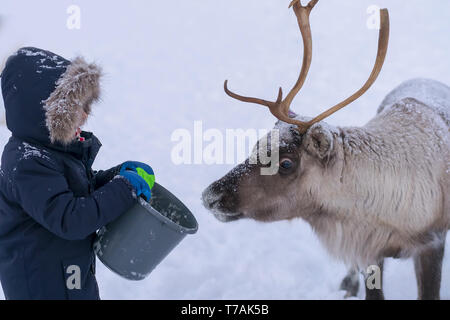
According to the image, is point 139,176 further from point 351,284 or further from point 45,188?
point 351,284

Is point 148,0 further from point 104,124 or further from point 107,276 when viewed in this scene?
point 107,276

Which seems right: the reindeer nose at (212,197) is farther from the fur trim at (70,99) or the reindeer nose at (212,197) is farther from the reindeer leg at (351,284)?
the reindeer leg at (351,284)

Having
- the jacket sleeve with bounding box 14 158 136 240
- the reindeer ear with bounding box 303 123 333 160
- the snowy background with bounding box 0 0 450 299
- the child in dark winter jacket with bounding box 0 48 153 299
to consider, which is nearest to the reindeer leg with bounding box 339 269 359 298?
Answer: the snowy background with bounding box 0 0 450 299

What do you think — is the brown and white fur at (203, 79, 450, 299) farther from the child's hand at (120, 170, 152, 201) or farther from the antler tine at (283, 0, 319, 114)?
the child's hand at (120, 170, 152, 201)

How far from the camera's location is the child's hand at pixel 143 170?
2.01 m

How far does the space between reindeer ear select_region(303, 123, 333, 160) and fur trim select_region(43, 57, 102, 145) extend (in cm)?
109

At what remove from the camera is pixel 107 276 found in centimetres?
326

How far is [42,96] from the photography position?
5.76 ft

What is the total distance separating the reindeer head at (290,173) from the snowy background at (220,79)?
91 centimetres

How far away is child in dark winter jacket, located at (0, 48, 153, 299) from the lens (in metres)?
1.68

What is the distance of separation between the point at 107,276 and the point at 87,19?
5.99 metres

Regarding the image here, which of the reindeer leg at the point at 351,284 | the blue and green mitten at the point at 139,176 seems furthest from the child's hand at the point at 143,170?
the reindeer leg at the point at 351,284

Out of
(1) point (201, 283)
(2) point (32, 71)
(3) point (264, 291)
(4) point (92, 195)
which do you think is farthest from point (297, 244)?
(2) point (32, 71)

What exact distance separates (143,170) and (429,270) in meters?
1.75
